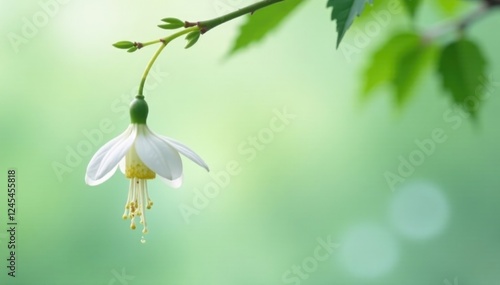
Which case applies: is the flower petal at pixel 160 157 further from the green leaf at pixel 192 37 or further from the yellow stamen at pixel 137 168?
the green leaf at pixel 192 37

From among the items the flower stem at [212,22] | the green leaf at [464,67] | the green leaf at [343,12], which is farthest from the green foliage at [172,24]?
the green leaf at [464,67]

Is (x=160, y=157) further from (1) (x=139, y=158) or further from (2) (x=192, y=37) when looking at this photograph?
(2) (x=192, y=37)

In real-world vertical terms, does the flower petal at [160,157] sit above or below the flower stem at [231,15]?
below

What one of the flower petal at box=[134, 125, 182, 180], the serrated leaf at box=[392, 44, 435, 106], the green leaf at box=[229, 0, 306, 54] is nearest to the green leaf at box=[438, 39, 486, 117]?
the serrated leaf at box=[392, 44, 435, 106]

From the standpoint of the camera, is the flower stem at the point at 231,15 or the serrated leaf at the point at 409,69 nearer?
the flower stem at the point at 231,15

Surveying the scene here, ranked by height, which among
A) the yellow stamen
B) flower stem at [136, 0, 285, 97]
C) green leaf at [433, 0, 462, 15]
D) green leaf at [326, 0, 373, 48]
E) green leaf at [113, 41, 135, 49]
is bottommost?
the yellow stamen

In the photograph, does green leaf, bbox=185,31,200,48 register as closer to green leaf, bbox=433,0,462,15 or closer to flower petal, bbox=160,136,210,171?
flower petal, bbox=160,136,210,171
